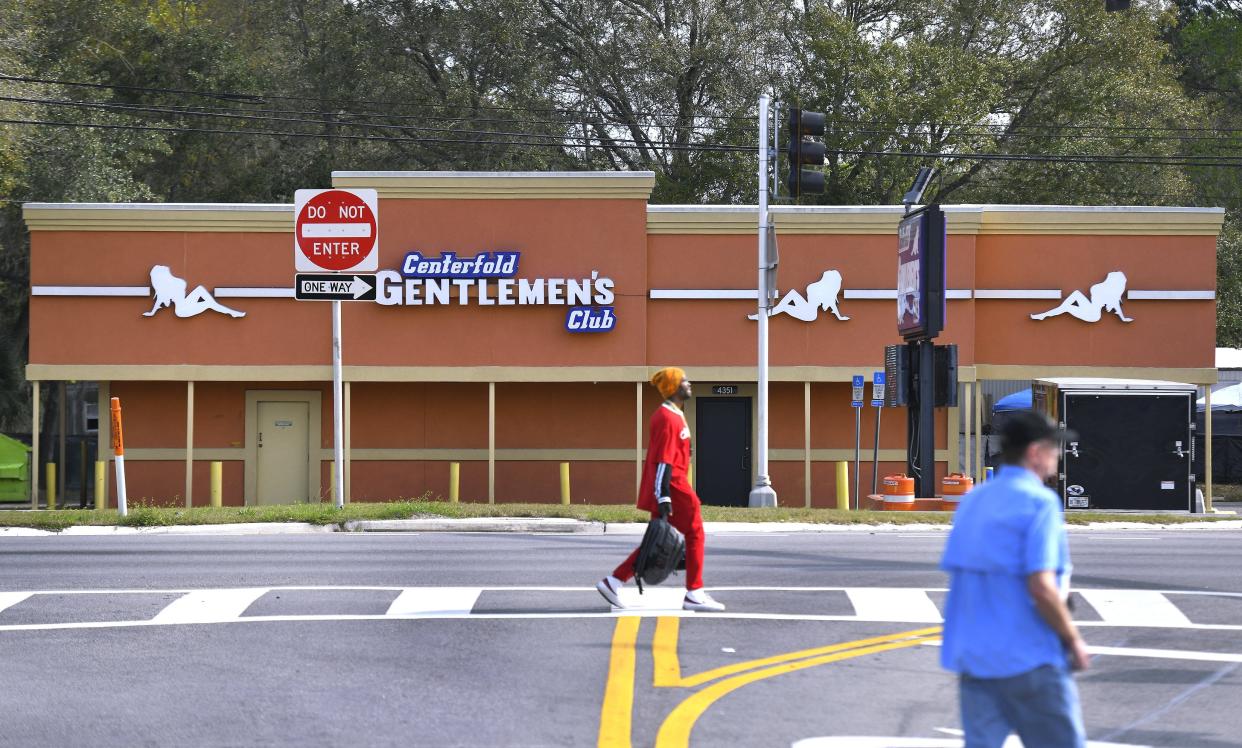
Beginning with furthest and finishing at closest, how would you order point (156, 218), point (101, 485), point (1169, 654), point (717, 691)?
point (156, 218), point (101, 485), point (1169, 654), point (717, 691)

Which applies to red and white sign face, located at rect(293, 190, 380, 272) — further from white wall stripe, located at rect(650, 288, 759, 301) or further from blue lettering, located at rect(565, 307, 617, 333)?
white wall stripe, located at rect(650, 288, 759, 301)

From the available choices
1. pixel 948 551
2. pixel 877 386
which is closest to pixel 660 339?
pixel 877 386

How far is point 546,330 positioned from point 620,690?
1969 cm

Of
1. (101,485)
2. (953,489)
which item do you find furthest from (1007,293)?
(101,485)

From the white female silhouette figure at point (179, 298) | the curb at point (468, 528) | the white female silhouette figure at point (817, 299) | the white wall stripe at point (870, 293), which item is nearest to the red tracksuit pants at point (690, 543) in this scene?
the curb at point (468, 528)

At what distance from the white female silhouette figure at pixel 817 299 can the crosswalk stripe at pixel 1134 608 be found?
16.2m

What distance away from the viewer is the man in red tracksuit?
35.6ft

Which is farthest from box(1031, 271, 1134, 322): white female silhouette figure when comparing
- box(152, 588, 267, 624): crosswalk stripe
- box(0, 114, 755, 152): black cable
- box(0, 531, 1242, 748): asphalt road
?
box(152, 588, 267, 624): crosswalk stripe

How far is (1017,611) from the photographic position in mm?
5230

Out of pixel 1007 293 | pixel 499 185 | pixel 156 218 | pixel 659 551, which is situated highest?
pixel 499 185

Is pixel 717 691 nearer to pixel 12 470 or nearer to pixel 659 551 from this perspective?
pixel 659 551

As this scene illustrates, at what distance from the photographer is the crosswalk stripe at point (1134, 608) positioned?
11352mm

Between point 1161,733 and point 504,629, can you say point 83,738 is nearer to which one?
Answer: point 504,629

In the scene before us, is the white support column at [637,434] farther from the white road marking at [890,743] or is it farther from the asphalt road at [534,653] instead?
the white road marking at [890,743]
